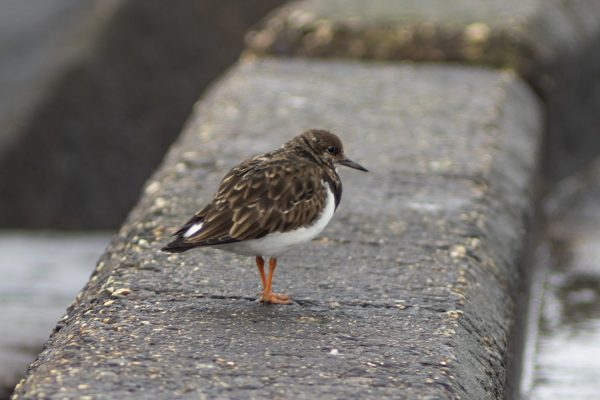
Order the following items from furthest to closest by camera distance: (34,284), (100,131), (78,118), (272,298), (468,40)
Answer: (100,131) → (78,118) → (468,40) → (34,284) → (272,298)

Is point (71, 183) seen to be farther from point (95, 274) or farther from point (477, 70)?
point (95, 274)

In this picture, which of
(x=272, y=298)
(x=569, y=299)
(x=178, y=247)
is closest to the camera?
(x=178, y=247)

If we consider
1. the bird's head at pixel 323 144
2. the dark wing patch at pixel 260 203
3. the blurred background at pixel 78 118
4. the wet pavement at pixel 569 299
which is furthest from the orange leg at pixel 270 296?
the blurred background at pixel 78 118

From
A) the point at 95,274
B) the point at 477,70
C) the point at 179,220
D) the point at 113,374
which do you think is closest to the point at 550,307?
the point at 477,70

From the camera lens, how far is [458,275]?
388 cm

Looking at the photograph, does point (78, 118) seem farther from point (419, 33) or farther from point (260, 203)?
point (260, 203)

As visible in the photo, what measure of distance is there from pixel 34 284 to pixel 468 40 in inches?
96.5

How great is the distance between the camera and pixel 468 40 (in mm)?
6273

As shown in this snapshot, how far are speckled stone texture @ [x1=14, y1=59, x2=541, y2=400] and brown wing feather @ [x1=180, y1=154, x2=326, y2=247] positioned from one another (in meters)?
0.22

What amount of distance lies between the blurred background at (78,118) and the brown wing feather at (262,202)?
2654 mm

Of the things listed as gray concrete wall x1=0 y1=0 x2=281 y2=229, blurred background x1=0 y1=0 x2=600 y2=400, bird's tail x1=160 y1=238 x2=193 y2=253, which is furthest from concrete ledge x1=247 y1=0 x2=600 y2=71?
bird's tail x1=160 y1=238 x2=193 y2=253

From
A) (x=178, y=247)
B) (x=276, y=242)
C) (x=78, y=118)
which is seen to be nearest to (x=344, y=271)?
(x=276, y=242)

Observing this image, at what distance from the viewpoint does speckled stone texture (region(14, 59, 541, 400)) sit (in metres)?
3.04

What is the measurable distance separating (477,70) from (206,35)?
199 cm
